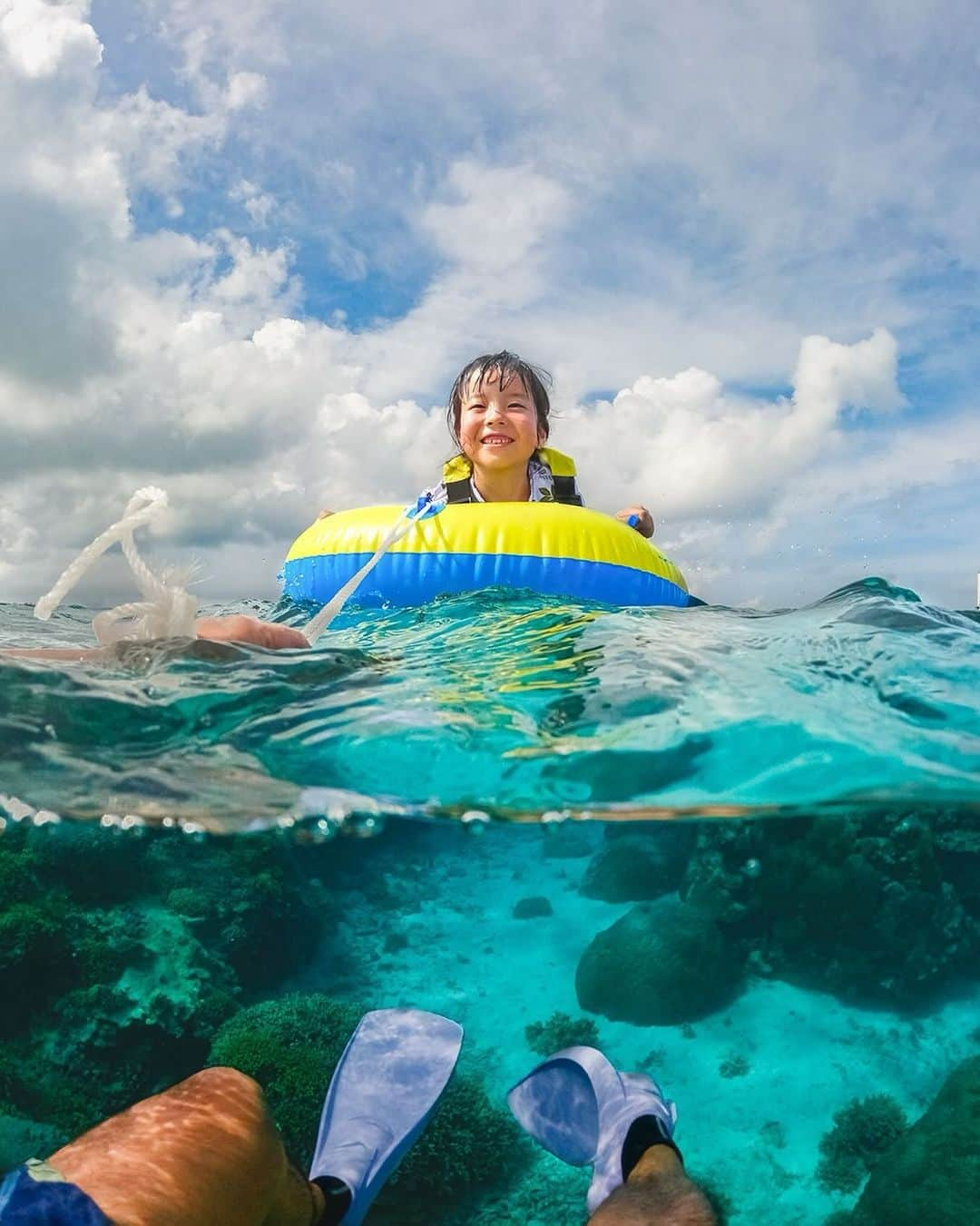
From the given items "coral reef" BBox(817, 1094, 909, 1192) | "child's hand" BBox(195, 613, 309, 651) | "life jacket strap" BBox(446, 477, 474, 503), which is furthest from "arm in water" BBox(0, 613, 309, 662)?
"coral reef" BBox(817, 1094, 909, 1192)

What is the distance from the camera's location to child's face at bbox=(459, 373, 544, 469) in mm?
7285

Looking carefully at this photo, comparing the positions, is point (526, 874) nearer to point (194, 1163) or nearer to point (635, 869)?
point (635, 869)

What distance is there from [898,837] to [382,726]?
4.80m

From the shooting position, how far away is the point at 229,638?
464 cm

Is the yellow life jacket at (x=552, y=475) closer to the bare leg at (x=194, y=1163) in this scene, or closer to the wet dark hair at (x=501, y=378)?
the wet dark hair at (x=501, y=378)

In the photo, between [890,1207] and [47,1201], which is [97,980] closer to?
[47,1201]

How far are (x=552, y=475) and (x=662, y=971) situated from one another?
4.72 meters

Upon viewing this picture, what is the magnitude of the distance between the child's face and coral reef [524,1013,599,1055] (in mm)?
5020

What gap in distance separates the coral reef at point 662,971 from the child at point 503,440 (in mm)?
3989

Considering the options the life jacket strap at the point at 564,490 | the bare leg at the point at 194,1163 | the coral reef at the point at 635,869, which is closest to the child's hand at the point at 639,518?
the life jacket strap at the point at 564,490

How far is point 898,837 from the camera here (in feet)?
22.0

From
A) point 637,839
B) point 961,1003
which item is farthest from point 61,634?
point 961,1003

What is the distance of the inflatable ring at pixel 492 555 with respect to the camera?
247 inches

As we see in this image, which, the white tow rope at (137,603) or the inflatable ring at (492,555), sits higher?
the inflatable ring at (492,555)
